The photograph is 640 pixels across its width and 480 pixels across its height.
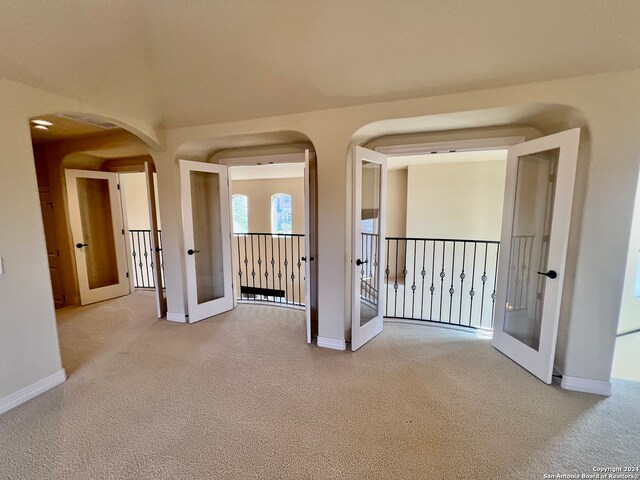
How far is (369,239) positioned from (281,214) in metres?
5.60

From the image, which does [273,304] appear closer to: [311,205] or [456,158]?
[311,205]

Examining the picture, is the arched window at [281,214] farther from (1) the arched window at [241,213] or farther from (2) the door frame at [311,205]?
(2) the door frame at [311,205]

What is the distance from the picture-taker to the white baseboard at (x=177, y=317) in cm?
363

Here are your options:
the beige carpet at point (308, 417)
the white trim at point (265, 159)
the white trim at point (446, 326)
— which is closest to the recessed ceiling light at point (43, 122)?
the white trim at point (265, 159)

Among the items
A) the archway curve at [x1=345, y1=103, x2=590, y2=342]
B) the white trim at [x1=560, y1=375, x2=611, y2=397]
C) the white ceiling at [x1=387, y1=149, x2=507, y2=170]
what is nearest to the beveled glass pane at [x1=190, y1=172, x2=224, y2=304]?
the archway curve at [x1=345, y1=103, x2=590, y2=342]

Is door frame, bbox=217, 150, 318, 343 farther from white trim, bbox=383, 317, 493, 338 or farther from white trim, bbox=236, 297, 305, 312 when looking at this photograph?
white trim, bbox=383, 317, 493, 338

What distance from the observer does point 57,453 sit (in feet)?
5.46

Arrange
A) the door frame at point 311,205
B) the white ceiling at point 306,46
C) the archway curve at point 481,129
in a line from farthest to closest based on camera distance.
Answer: the door frame at point 311,205 < the archway curve at point 481,129 < the white ceiling at point 306,46

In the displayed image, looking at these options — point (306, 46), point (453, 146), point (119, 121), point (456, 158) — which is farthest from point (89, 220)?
point (456, 158)

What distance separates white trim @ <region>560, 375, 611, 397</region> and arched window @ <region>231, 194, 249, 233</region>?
306 inches

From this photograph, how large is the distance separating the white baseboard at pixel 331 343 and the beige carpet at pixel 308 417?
0.11m

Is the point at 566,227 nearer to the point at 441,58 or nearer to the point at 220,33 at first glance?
the point at 441,58

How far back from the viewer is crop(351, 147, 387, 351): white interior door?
2.80 metres

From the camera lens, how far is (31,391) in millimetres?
2164
